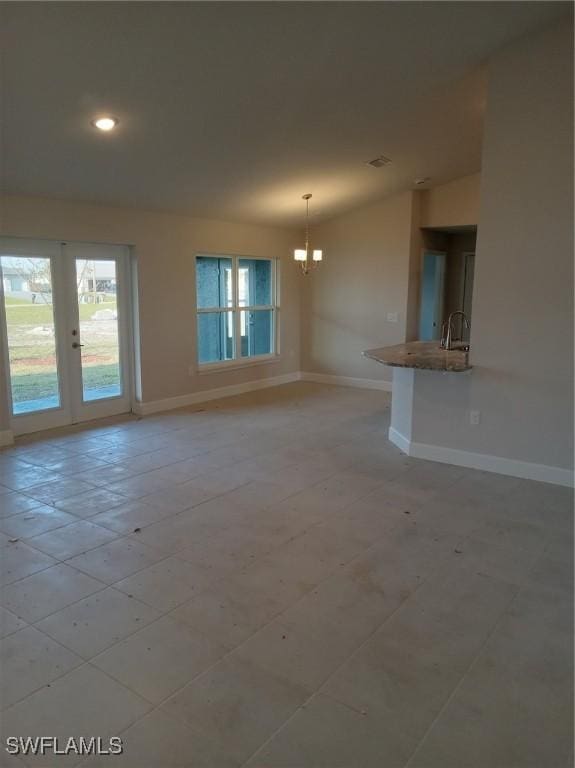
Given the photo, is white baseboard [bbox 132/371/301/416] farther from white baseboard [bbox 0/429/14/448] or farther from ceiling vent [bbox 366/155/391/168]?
ceiling vent [bbox 366/155/391/168]

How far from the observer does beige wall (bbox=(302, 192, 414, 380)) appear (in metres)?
7.23

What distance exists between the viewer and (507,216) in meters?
4.00

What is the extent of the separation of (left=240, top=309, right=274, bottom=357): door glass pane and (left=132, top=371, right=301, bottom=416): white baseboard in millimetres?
439

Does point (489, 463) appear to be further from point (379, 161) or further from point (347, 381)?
point (347, 381)

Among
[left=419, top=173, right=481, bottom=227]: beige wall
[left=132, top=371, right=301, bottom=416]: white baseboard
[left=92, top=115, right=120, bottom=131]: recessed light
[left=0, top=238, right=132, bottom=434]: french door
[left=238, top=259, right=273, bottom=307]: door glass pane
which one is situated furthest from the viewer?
[left=238, top=259, right=273, bottom=307]: door glass pane

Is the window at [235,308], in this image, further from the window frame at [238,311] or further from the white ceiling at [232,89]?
the white ceiling at [232,89]

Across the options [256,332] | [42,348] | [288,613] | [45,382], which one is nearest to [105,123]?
[42,348]

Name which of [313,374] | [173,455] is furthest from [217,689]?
[313,374]

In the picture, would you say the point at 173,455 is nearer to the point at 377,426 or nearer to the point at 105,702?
the point at 377,426

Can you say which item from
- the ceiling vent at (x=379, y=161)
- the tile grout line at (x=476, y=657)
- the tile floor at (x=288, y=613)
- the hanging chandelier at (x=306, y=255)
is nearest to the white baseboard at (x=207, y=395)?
the hanging chandelier at (x=306, y=255)

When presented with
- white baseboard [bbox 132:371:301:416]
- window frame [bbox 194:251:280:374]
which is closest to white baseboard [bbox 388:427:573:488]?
white baseboard [bbox 132:371:301:416]

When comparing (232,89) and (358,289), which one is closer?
(232,89)

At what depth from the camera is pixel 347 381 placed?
802 cm

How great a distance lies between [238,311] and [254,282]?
1.96ft
